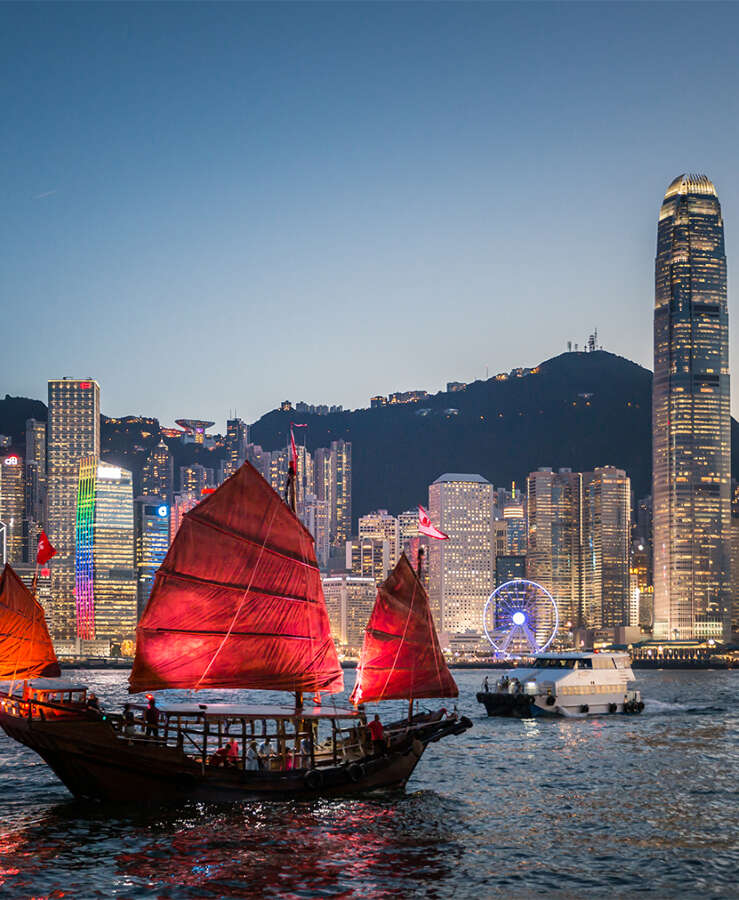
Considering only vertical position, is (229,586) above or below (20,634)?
above

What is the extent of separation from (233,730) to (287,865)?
3039cm

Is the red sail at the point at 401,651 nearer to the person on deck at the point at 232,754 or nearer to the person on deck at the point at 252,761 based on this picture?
the person on deck at the point at 252,761

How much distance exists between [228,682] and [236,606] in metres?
2.62

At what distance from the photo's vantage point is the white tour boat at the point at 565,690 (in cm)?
8612

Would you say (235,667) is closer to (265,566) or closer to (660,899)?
(265,566)

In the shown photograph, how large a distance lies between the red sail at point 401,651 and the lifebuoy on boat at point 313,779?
6.89 m

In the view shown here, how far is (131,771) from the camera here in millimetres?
38844

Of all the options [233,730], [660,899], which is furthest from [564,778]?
[660,899]

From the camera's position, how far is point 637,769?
5634 cm

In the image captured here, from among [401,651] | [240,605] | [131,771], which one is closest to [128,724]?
[131,771]

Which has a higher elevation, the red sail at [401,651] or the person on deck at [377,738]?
the red sail at [401,651]

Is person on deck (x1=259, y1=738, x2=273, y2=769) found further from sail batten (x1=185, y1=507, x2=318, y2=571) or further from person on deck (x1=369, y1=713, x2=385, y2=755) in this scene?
sail batten (x1=185, y1=507, x2=318, y2=571)

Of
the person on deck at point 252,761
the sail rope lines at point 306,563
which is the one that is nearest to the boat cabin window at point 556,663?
the sail rope lines at point 306,563

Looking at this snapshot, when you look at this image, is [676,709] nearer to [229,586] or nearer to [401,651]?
[401,651]
